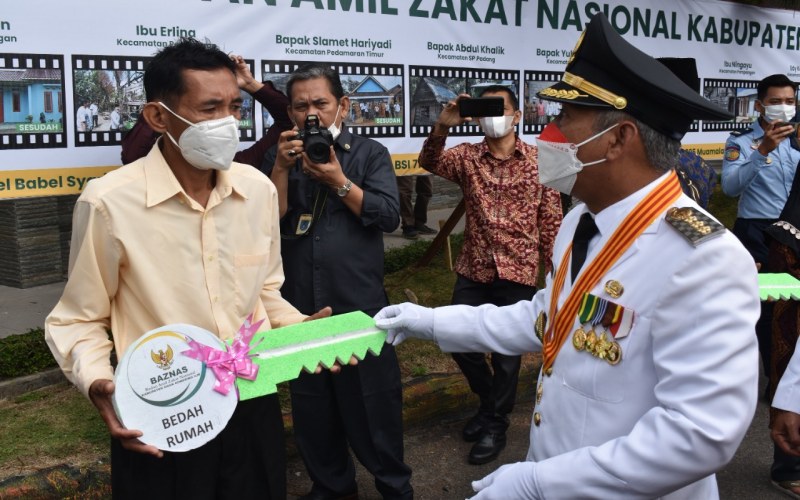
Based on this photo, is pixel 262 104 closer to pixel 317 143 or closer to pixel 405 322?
pixel 317 143

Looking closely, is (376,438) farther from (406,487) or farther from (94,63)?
(94,63)

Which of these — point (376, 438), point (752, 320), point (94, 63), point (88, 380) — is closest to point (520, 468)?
point (752, 320)

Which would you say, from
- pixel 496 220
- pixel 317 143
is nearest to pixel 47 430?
pixel 317 143

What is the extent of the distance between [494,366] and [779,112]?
2.78m

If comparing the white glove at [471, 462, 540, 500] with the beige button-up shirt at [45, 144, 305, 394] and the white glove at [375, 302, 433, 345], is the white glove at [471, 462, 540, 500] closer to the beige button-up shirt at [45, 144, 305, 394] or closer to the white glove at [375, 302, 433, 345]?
the white glove at [375, 302, 433, 345]

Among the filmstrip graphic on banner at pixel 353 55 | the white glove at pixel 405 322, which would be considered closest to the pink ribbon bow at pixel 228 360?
the white glove at pixel 405 322

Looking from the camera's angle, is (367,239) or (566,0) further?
(566,0)

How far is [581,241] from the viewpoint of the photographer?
78.1 inches

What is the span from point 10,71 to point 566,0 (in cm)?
348

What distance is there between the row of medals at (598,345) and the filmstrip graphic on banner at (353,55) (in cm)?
255

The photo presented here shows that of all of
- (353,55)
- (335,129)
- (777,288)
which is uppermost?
(353,55)

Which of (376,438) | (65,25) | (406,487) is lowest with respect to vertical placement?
(406,487)

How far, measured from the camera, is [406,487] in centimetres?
370

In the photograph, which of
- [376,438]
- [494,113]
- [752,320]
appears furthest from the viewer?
[494,113]
